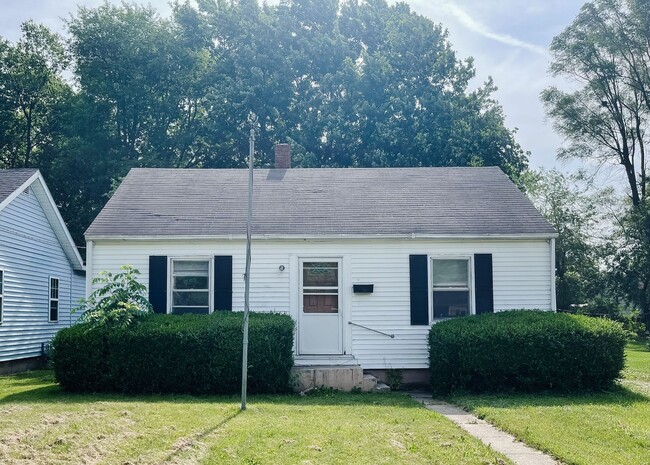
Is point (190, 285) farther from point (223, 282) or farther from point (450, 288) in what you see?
point (450, 288)

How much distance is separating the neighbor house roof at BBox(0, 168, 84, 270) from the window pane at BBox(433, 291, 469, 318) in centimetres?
1044

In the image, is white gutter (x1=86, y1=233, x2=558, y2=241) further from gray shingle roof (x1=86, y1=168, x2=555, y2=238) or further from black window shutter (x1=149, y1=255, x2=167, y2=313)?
black window shutter (x1=149, y1=255, x2=167, y2=313)

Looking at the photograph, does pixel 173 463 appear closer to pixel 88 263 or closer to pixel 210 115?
pixel 88 263

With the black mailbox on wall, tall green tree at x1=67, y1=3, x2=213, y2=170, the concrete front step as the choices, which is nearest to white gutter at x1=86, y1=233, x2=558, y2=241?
the black mailbox on wall

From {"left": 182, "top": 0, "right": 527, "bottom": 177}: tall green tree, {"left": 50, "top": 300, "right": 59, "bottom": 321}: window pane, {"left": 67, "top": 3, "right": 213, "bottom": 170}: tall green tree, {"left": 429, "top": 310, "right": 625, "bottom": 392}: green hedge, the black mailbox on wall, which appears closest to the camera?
{"left": 429, "top": 310, "right": 625, "bottom": 392}: green hedge

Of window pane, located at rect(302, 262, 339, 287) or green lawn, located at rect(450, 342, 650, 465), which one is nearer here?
green lawn, located at rect(450, 342, 650, 465)

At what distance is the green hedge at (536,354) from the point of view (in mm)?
12219

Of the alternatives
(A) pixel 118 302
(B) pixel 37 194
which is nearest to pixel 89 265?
(A) pixel 118 302

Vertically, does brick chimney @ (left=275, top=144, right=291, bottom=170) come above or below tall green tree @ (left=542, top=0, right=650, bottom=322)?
below

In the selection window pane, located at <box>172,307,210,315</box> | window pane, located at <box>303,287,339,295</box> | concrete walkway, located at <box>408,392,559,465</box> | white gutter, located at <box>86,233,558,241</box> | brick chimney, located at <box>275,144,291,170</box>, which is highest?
brick chimney, located at <box>275,144,291,170</box>

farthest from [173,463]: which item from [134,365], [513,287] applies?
[513,287]

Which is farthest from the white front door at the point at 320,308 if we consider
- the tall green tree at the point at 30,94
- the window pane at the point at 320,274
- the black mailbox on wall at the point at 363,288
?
the tall green tree at the point at 30,94

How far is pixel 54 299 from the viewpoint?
20.8m

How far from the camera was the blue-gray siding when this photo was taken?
1733 centimetres
